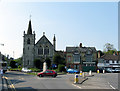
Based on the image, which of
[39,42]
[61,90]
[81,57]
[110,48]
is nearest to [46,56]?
[39,42]

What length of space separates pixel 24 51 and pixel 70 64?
19441mm

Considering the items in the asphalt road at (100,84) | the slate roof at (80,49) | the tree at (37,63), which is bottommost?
the asphalt road at (100,84)

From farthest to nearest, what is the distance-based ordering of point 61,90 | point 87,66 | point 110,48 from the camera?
point 110,48, point 87,66, point 61,90

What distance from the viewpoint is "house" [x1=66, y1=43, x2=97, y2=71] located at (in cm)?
7819

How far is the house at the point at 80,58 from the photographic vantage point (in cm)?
7819

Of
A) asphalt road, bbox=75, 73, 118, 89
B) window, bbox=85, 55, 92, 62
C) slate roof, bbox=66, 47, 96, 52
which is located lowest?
asphalt road, bbox=75, 73, 118, 89

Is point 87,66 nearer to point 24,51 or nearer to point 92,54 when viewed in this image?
point 92,54

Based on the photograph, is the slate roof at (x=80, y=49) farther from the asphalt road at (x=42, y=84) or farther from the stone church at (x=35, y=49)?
the asphalt road at (x=42, y=84)

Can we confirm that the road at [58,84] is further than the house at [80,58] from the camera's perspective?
No

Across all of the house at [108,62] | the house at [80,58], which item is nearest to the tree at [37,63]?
the house at [80,58]

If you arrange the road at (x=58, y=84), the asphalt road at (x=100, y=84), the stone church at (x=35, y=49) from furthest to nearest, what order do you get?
the stone church at (x=35, y=49) < the asphalt road at (x=100, y=84) < the road at (x=58, y=84)

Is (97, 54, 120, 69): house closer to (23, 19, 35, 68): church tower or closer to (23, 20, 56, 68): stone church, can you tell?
(23, 20, 56, 68): stone church

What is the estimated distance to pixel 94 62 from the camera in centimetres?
7850

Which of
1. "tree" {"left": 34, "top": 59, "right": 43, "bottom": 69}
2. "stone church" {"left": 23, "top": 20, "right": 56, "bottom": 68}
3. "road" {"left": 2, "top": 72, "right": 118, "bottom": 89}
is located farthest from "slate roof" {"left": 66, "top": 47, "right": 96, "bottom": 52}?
"road" {"left": 2, "top": 72, "right": 118, "bottom": 89}
